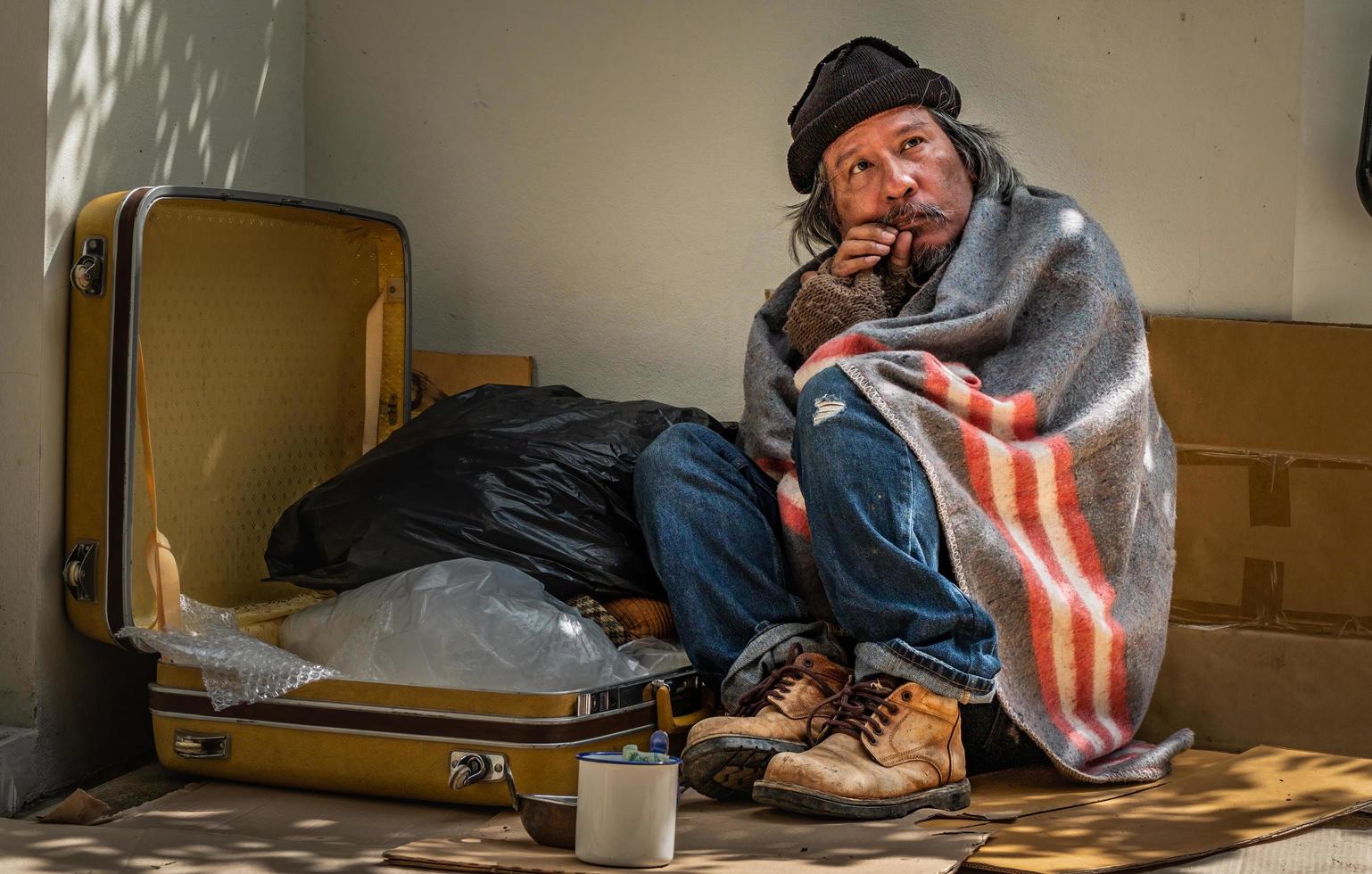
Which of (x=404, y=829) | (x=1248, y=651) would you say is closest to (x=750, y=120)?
(x=1248, y=651)

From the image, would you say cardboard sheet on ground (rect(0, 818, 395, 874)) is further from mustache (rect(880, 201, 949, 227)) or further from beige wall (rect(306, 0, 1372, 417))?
beige wall (rect(306, 0, 1372, 417))

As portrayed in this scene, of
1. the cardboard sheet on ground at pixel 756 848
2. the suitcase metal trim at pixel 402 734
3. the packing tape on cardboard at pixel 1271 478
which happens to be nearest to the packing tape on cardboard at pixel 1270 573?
the packing tape on cardboard at pixel 1271 478

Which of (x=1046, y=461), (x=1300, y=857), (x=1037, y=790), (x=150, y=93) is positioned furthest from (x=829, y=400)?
(x=150, y=93)

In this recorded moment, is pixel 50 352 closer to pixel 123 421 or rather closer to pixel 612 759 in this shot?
pixel 123 421

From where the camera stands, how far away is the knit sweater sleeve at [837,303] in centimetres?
266

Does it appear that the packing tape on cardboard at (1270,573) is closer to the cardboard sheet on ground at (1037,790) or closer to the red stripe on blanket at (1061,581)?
the cardboard sheet on ground at (1037,790)

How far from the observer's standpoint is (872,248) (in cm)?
271

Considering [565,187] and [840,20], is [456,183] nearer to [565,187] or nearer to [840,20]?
[565,187]

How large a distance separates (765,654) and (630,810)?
0.54m

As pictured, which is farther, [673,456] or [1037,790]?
[673,456]

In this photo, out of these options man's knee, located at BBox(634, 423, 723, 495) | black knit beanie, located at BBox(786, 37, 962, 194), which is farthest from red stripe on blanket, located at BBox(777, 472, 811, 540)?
black knit beanie, located at BBox(786, 37, 962, 194)

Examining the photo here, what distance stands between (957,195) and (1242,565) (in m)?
0.93

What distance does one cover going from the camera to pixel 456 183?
11.9ft

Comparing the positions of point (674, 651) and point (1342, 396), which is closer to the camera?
point (674, 651)
